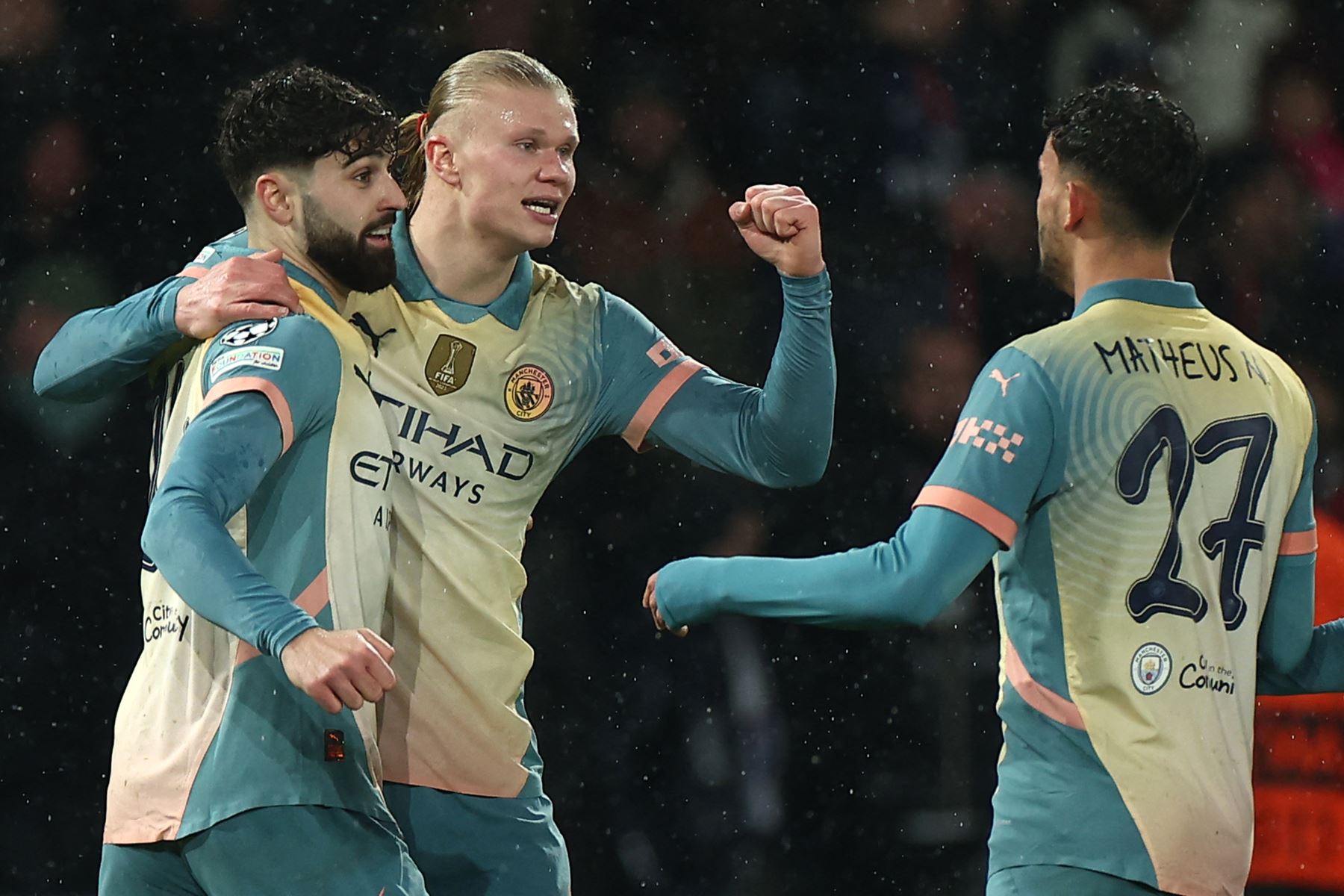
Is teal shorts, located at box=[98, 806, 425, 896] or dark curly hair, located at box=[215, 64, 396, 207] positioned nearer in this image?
teal shorts, located at box=[98, 806, 425, 896]

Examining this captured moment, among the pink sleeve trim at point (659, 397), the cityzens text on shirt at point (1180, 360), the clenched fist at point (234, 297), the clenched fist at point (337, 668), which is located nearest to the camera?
the clenched fist at point (337, 668)

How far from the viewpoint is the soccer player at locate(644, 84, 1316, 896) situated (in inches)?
87.6

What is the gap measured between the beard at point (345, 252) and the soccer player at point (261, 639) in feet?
0.34

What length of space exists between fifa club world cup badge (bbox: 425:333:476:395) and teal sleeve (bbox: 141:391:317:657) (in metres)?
0.61

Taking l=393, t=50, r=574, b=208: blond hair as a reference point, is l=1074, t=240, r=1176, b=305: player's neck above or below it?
above

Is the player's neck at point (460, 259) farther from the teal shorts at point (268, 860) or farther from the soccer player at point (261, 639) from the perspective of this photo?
the teal shorts at point (268, 860)

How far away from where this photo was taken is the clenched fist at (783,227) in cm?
280

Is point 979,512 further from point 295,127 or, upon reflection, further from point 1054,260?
point 295,127

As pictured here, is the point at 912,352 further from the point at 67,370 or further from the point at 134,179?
the point at 67,370

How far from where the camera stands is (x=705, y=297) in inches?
205

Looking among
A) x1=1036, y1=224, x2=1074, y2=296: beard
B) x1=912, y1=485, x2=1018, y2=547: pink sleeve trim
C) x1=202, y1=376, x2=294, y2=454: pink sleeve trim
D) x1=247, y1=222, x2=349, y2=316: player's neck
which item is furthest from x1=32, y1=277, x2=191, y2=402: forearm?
x1=1036, y1=224, x2=1074, y2=296: beard

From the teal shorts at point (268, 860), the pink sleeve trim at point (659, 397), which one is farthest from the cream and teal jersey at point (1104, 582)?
the pink sleeve trim at point (659, 397)

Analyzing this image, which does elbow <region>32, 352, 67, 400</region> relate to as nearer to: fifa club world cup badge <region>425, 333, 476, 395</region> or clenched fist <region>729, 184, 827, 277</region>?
fifa club world cup badge <region>425, 333, 476, 395</region>

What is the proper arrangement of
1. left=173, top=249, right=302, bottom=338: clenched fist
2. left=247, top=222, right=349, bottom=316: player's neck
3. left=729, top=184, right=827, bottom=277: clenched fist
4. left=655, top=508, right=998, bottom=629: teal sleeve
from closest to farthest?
left=655, top=508, right=998, bottom=629: teal sleeve → left=173, top=249, right=302, bottom=338: clenched fist → left=247, top=222, right=349, bottom=316: player's neck → left=729, top=184, right=827, bottom=277: clenched fist
